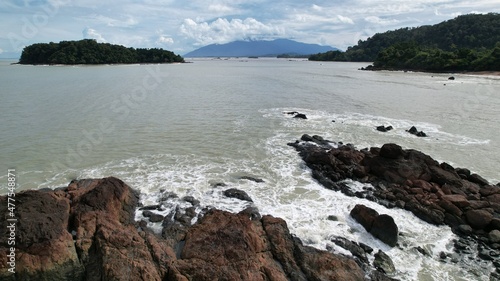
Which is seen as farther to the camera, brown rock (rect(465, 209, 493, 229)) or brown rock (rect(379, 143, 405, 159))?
brown rock (rect(379, 143, 405, 159))

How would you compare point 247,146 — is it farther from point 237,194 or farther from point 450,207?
point 450,207

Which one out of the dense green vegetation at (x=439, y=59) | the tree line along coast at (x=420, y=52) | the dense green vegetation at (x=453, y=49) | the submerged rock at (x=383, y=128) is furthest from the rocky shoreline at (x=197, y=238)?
the tree line along coast at (x=420, y=52)

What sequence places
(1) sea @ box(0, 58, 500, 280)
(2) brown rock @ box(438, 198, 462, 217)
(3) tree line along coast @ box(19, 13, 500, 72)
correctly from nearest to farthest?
(1) sea @ box(0, 58, 500, 280) < (2) brown rock @ box(438, 198, 462, 217) < (3) tree line along coast @ box(19, 13, 500, 72)

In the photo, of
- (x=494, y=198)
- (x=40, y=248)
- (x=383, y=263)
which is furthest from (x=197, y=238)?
(x=494, y=198)

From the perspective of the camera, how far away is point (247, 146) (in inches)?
925

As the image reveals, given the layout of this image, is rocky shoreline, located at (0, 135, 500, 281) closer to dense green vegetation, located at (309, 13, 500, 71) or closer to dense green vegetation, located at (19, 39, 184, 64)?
dense green vegetation, located at (309, 13, 500, 71)

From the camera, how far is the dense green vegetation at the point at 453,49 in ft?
350

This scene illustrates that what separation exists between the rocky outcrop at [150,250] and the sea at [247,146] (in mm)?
2073

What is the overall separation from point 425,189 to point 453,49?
166 metres

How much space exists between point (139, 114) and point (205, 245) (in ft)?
90.5

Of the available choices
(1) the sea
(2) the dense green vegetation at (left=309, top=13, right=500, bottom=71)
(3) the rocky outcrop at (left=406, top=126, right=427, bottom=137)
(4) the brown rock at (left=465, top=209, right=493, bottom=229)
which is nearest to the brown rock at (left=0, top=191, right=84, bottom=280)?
(1) the sea

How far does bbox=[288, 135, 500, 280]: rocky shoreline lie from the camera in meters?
12.9

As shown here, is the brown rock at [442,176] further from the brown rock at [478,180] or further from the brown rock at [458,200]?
the brown rock at [458,200]

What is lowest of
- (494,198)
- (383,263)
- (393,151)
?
(383,263)
